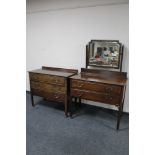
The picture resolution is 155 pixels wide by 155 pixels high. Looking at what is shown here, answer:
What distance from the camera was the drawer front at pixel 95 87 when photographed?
2471 mm

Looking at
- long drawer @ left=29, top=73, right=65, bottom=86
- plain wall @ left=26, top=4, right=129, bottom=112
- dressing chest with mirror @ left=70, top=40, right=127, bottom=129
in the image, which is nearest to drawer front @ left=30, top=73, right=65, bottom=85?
long drawer @ left=29, top=73, right=65, bottom=86

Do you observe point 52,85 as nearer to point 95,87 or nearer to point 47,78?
point 47,78

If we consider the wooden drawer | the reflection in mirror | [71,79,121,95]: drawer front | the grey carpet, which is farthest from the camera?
the wooden drawer

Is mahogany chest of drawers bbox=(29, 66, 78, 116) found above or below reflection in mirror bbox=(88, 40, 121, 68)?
below

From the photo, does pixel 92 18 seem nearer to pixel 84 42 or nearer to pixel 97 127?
pixel 84 42

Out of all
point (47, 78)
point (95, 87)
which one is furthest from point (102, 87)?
point (47, 78)

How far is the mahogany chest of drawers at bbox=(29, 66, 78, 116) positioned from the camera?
9.53 ft

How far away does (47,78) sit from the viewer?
10.0 feet

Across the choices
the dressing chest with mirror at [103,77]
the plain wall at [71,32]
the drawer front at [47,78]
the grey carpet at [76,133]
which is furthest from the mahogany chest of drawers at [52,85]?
the plain wall at [71,32]

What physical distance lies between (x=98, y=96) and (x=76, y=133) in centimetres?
67

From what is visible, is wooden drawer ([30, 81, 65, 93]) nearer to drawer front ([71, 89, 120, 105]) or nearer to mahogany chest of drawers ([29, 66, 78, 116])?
mahogany chest of drawers ([29, 66, 78, 116])

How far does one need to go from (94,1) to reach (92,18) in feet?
0.95

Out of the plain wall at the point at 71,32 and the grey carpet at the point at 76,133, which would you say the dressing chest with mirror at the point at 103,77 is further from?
the grey carpet at the point at 76,133
